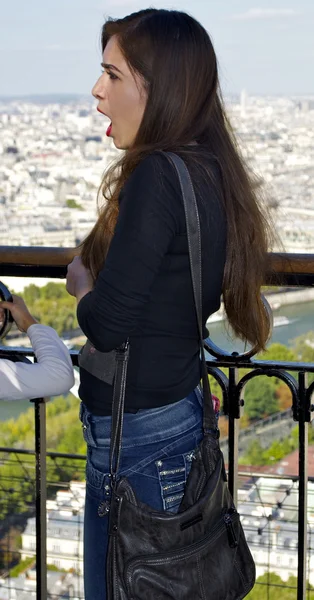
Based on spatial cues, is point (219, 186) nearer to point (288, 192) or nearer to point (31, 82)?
point (288, 192)

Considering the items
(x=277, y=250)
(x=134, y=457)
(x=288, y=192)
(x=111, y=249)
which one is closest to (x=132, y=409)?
(x=134, y=457)

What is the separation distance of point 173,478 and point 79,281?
287 millimetres

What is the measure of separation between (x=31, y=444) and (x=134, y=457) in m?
22.6

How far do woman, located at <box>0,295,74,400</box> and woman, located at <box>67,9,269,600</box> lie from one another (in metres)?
0.04

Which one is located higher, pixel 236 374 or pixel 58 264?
pixel 58 264

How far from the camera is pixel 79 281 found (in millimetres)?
1188

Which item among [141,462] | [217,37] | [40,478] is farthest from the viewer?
[217,37]

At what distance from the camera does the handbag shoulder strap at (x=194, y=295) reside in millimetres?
1042

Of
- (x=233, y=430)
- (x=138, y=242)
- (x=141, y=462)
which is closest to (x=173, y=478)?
(x=141, y=462)

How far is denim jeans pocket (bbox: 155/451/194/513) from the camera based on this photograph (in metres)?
1.12

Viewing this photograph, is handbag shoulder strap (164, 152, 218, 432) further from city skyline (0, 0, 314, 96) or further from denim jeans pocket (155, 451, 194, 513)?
city skyline (0, 0, 314, 96)

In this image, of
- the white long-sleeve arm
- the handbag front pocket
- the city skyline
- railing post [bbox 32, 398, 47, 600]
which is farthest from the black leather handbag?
the city skyline

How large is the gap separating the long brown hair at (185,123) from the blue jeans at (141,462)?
0.63 feet

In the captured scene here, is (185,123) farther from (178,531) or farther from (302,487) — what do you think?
(302,487)
